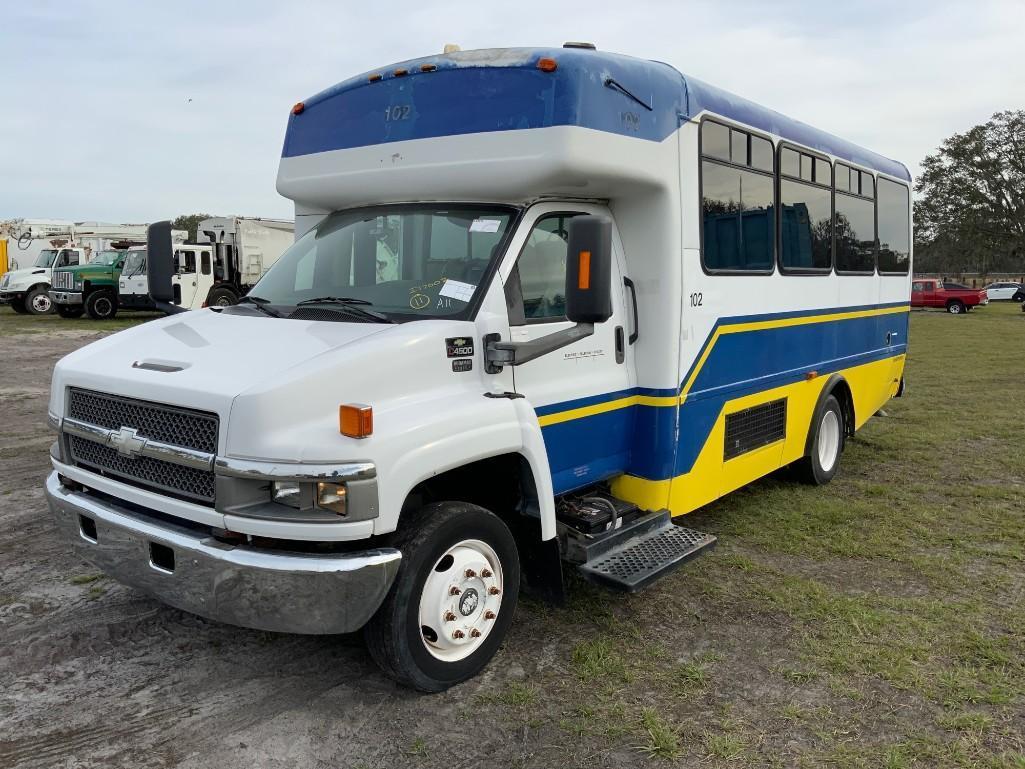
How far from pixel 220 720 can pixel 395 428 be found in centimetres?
150

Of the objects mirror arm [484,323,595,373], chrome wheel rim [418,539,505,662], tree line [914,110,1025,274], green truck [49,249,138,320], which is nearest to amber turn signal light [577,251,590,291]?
mirror arm [484,323,595,373]

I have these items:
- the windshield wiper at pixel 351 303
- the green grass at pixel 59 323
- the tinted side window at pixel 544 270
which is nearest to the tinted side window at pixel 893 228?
the tinted side window at pixel 544 270

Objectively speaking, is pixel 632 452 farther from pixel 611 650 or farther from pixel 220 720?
pixel 220 720

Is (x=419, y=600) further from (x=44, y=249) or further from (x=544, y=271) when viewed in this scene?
(x=44, y=249)

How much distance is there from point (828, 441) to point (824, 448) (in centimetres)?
11

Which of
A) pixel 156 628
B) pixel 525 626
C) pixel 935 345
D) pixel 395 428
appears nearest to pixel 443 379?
pixel 395 428

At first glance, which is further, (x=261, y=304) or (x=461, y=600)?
(x=261, y=304)

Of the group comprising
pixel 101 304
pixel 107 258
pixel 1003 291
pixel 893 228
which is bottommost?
pixel 893 228

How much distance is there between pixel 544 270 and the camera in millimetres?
4398

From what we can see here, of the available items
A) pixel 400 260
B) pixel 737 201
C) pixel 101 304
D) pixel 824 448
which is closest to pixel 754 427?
pixel 737 201

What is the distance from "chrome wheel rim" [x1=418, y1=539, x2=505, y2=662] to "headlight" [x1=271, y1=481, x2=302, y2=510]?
0.70 meters

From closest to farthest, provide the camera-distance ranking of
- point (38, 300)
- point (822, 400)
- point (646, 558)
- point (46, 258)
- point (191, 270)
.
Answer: point (646, 558) → point (822, 400) → point (191, 270) → point (38, 300) → point (46, 258)

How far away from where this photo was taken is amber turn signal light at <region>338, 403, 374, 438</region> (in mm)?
3285

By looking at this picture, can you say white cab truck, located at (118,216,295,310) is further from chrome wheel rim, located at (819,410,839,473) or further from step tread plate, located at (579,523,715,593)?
step tread plate, located at (579,523,715,593)
